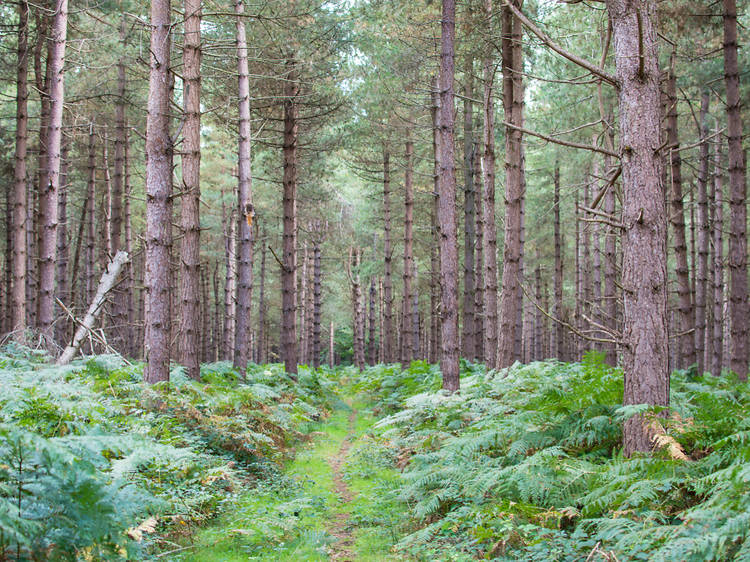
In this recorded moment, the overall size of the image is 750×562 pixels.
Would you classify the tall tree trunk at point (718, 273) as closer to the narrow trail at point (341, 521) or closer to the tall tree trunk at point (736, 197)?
the tall tree trunk at point (736, 197)

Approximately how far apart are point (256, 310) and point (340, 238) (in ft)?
37.2

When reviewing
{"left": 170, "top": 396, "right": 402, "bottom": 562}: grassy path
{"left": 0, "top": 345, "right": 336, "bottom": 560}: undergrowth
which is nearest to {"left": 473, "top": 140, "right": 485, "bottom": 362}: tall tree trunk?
{"left": 170, "top": 396, "right": 402, "bottom": 562}: grassy path

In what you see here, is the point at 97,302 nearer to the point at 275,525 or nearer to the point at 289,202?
the point at 275,525

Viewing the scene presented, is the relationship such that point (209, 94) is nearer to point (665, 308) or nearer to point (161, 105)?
point (161, 105)

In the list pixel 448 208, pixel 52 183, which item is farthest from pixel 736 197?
pixel 52 183

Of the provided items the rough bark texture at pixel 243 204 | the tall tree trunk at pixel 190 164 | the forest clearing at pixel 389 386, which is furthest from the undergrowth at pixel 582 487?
the rough bark texture at pixel 243 204

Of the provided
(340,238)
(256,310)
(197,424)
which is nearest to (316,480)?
(197,424)

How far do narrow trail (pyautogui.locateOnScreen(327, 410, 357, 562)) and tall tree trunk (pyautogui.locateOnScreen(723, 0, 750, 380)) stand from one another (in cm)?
763

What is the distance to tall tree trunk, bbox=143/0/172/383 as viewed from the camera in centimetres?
793

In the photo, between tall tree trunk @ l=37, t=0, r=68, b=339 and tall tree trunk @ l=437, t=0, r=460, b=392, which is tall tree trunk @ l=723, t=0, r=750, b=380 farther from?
tall tree trunk @ l=37, t=0, r=68, b=339

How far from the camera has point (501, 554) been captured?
13.8 ft

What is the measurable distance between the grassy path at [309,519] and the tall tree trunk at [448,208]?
232cm

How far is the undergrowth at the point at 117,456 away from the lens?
322 cm

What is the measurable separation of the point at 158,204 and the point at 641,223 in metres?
5.96
